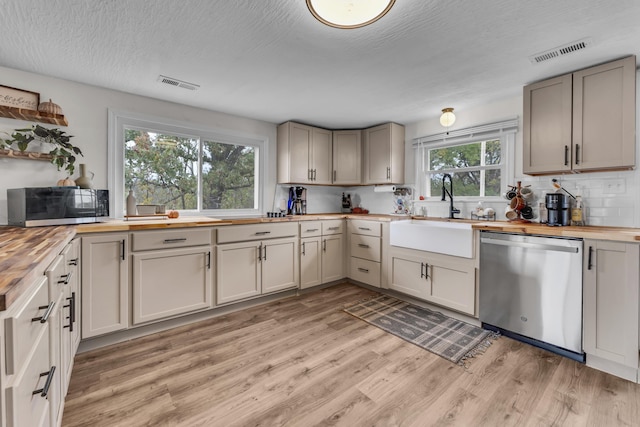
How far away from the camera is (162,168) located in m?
3.08

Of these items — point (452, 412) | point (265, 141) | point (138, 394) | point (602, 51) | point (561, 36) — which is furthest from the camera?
point (265, 141)

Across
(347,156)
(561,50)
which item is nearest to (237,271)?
(347,156)

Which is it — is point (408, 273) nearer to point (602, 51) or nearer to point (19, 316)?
point (602, 51)

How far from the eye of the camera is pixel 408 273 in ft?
→ 10.1

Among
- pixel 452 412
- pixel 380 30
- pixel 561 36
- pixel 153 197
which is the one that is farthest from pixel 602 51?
pixel 153 197

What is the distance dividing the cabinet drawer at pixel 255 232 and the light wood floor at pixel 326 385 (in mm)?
861

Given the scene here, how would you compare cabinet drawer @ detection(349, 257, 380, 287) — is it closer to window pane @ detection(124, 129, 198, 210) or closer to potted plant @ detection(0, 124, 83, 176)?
window pane @ detection(124, 129, 198, 210)

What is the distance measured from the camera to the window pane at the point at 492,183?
10.2 ft

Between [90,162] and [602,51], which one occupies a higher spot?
[602,51]

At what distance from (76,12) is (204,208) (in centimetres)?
206

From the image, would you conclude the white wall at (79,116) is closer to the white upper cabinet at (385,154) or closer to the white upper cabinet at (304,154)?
the white upper cabinet at (304,154)

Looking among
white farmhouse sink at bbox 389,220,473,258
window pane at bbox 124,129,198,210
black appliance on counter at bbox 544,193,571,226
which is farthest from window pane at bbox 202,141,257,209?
black appliance on counter at bbox 544,193,571,226

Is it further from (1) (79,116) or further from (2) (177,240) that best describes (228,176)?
(1) (79,116)

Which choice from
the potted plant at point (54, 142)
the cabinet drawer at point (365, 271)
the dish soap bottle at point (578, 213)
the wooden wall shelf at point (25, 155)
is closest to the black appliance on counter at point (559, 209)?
the dish soap bottle at point (578, 213)
